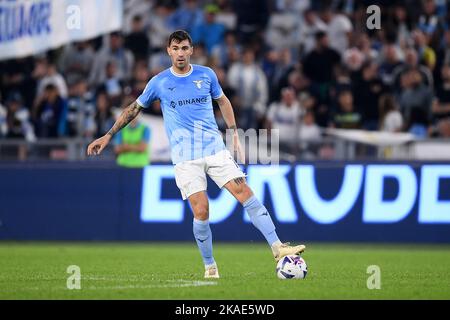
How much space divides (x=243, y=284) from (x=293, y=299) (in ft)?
4.88

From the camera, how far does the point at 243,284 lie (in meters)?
10.9

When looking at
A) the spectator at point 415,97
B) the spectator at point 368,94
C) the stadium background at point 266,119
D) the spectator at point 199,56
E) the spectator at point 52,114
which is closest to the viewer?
the stadium background at point 266,119

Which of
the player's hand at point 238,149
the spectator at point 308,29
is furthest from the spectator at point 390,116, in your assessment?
the player's hand at point 238,149

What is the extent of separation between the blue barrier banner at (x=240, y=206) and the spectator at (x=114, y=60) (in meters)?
4.11

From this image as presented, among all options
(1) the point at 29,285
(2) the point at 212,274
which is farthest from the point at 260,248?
(1) the point at 29,285

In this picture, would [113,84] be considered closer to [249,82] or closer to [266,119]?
[249,82]

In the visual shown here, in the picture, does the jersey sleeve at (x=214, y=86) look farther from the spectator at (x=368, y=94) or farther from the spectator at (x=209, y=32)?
the spectator at (x=209, y=32)

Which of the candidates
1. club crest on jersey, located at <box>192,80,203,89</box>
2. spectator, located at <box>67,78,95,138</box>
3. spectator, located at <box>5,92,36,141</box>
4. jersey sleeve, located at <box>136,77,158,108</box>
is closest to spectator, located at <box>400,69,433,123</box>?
spectator, located at <box>67,78,95,138</box>

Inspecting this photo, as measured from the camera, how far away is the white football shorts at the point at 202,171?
11.6 m

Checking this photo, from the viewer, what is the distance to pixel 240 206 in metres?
18.5

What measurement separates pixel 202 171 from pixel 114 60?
37.6ft

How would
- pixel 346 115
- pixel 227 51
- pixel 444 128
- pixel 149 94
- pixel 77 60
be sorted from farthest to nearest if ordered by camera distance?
pixel 77 60 < pixel 227 51 < pixel 346 115 < pixel 444 128 < pixel 149 94

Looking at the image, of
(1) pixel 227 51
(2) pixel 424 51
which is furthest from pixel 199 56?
(2) pixel 424 51
